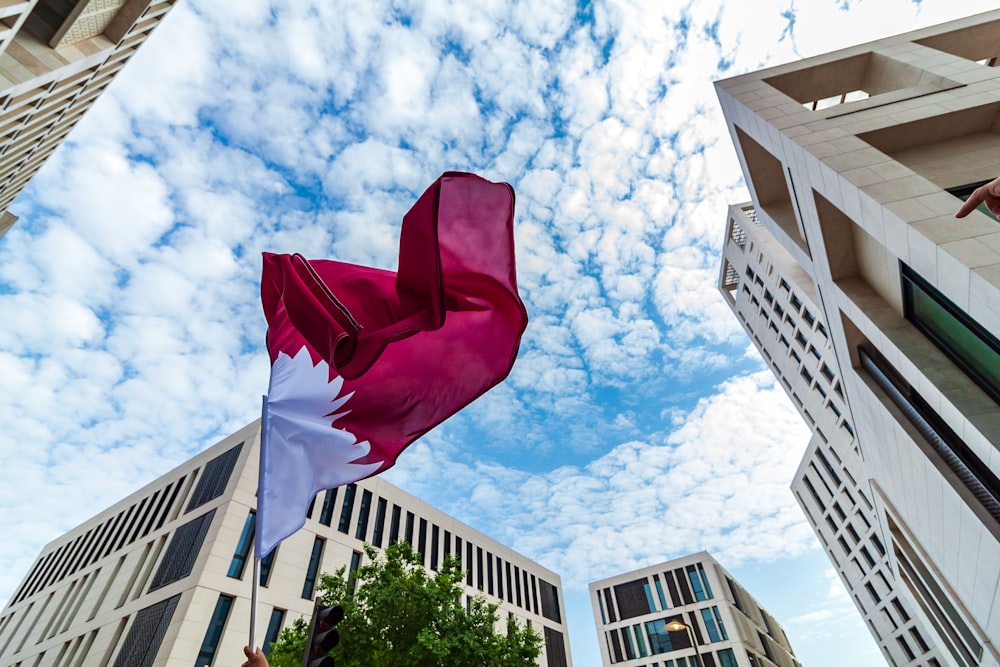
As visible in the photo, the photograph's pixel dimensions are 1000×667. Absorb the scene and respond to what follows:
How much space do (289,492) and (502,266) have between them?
3462mm

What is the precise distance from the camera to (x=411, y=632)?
14992 mm

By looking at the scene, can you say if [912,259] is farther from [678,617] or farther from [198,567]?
[678,617]

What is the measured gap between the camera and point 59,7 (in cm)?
1412

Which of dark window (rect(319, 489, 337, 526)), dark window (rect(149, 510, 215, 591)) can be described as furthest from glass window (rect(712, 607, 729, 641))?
dark window (rect(149, 510, 215, 591))

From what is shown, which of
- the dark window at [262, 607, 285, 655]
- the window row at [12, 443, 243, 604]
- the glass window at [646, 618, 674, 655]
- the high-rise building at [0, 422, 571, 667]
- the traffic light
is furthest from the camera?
the glass window at [646, 618, 674, 655]

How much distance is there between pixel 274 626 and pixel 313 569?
12.8 ft

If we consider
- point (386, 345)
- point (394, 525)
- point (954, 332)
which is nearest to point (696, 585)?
point (394, 525)

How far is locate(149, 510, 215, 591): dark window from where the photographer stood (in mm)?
26933

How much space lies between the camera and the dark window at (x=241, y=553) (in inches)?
1056

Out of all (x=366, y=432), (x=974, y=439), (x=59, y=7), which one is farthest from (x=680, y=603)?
(x=59, y=7)

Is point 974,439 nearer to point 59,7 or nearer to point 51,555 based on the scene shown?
point 59,7

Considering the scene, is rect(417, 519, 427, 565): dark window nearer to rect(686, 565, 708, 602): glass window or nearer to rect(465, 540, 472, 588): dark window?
rect(465, 540, 472, 588): dark window

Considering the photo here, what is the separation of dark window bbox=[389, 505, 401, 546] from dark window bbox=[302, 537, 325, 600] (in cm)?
636

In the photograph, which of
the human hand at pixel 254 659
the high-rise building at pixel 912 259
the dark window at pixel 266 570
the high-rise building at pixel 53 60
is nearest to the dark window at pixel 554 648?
the dark window at pixel 266 570
